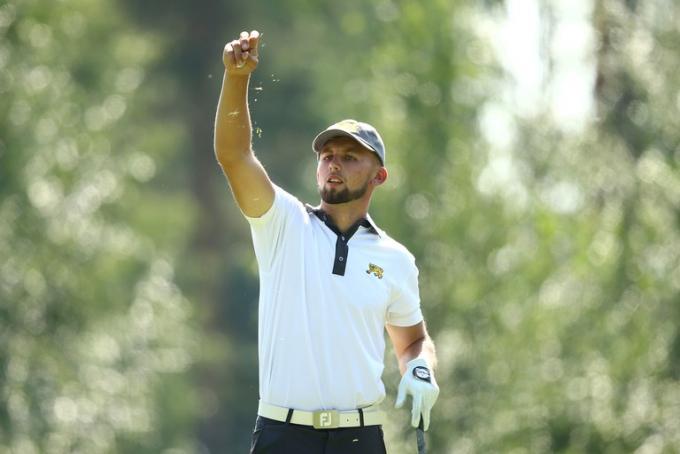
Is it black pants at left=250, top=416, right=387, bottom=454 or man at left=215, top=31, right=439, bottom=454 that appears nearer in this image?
man at left=215, top=31, right=439, bottom=454

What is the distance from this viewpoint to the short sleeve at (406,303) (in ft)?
24.1

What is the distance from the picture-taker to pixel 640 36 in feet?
Result: 65.5

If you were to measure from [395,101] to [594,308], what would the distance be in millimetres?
3249

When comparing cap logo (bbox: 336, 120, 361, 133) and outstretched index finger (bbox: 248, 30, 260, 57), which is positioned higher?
outstretched index finger (bbox: 248, 30, 260, 57)

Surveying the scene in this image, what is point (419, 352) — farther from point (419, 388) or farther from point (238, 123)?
point (238, 123)

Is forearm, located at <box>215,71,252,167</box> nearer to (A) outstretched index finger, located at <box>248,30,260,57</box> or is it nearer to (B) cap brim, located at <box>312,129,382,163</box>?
(A) outstretched index finger, located at <box>248,30,260,57</box>

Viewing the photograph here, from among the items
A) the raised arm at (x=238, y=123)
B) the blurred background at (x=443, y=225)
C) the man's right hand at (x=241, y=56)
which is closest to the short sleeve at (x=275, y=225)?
the raised arm at (x=238, y=123)

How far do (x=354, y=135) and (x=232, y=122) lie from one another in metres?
0.64

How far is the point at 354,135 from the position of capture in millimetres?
7266

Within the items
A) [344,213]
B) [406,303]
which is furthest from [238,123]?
[406,303]

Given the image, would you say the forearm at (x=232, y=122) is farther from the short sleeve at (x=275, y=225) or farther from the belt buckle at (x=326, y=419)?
the belt buckle at (x=326, y=419)

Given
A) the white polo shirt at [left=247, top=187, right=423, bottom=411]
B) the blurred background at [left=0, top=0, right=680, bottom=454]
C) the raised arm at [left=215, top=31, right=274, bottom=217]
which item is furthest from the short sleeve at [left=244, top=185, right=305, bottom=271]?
the blurred background at [left=0, top=0, right=680, bottom=454]

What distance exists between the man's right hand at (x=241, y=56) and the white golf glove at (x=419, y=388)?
142cm

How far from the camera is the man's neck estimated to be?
7.30 m
